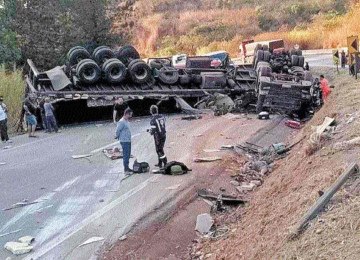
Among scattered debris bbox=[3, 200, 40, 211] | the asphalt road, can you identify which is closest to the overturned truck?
the asphalt road

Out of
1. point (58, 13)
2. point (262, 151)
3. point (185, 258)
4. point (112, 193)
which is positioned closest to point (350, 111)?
point (262, 151)

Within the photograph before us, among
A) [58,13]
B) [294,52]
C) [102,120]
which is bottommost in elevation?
[102,120]

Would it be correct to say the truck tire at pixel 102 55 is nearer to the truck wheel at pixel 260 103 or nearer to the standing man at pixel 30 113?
the standing man at pixel 30 113

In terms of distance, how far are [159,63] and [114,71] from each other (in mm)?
2680

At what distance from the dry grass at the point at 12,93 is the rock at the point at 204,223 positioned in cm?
1536

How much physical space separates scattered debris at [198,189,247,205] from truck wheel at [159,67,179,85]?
11.6 metres

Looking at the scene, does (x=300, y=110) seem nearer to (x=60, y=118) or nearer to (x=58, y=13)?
(x=60, y=118)

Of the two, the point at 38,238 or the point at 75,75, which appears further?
the point at 75,75

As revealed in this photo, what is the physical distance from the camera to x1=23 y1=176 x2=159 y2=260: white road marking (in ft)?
24.6

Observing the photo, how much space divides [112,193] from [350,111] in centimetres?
551

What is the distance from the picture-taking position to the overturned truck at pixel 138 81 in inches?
775

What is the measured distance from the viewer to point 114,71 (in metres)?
20.5

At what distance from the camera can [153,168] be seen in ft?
38.6

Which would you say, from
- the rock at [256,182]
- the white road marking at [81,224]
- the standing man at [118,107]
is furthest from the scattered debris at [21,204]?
the standing man at [118,107]
